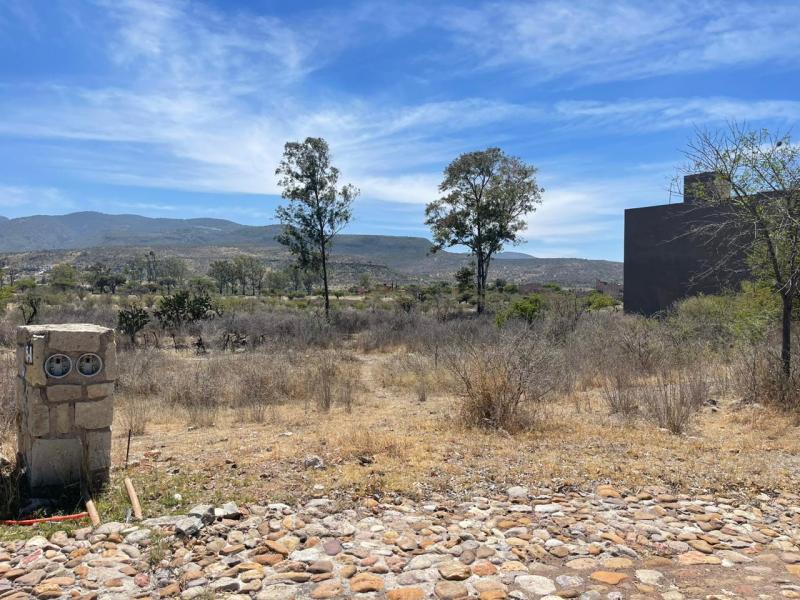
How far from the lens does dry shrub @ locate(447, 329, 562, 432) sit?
24.6ft

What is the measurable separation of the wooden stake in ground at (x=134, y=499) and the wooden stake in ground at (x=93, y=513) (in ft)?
0.88

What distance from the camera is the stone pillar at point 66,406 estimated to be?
5195 mm

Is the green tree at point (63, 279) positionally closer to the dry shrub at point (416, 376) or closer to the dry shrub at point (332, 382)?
the dry shrub at point (332, 382)

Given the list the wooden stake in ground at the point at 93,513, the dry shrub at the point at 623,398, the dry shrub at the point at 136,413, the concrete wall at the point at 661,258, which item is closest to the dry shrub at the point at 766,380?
the dry shrub at the point at 623,398

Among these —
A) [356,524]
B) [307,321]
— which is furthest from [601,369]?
[307,321]

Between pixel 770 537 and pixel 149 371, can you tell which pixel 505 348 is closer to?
pixel 770 537

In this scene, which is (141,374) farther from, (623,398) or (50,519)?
(623,398)

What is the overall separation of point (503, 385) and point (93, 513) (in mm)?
4931

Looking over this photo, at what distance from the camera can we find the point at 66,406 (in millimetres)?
A: 5297

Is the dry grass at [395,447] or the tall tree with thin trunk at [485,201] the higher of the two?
the tall tree with thin trunk at [485,201]

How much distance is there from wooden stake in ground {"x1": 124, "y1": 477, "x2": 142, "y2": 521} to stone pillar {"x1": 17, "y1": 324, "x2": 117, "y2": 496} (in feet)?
1.18

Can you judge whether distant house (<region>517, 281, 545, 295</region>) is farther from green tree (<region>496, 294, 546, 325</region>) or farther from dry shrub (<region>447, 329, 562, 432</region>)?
dry shrub (<region>447, 329, 562, 432</region>)

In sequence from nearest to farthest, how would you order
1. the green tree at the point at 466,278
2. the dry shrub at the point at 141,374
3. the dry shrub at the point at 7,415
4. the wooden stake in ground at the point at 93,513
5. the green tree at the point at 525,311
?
the wooden stake in ground at the point at 93,513 < the dry shrub at the point at 7,415 < the dry shrub at the point at 141,374 < the green tree at the point at 525,311 < the green tree at the point at 466,278

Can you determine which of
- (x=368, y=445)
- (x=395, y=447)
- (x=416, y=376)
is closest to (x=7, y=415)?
(x=368, y=445)
